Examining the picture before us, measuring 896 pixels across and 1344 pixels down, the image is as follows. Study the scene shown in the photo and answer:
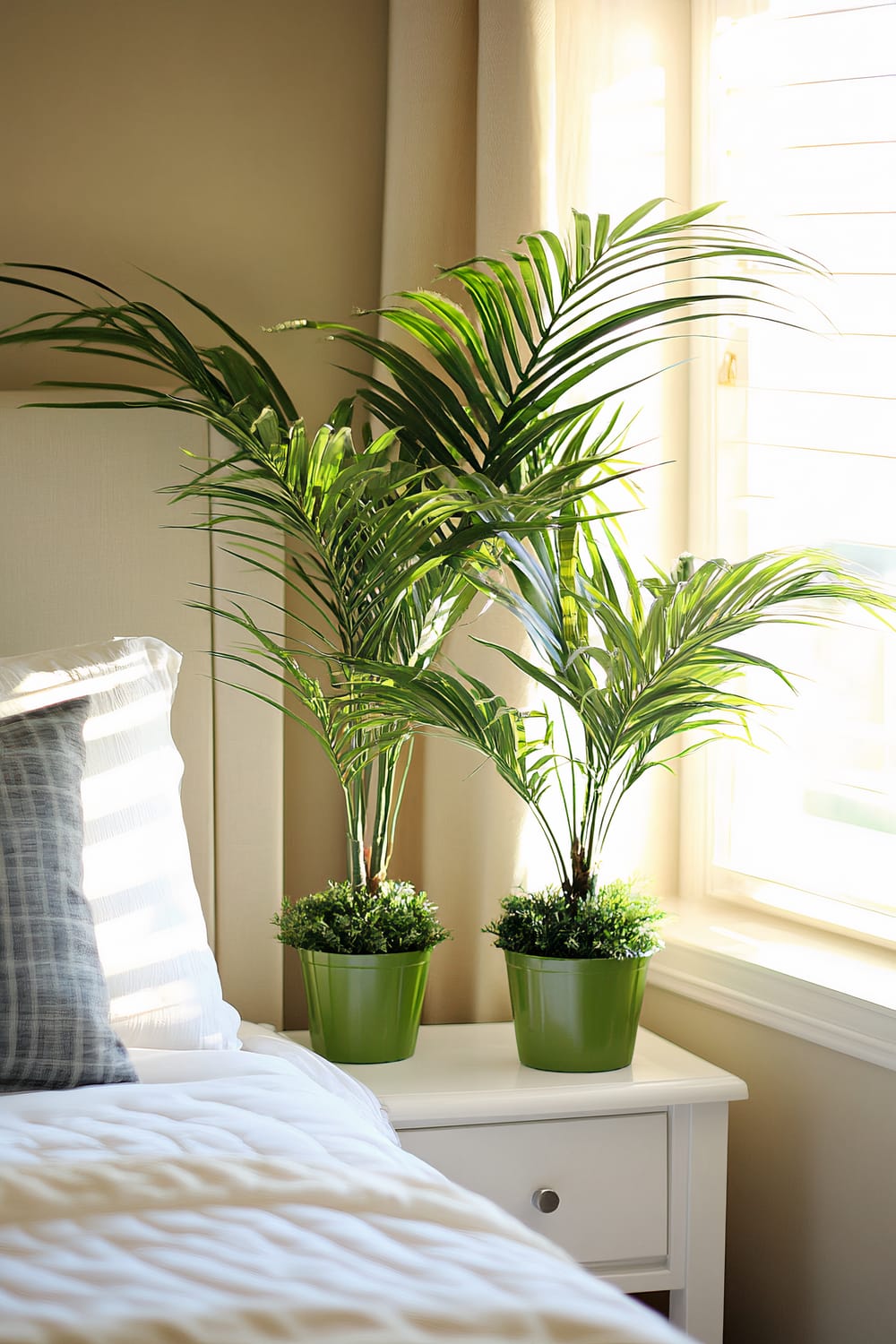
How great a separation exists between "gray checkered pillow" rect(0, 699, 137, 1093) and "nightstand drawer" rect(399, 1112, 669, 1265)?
0.54 meters

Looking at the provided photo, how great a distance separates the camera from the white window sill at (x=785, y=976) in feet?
5.90

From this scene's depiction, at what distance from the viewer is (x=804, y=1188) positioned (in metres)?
1.92

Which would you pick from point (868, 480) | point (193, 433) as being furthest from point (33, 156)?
point (868, 480)

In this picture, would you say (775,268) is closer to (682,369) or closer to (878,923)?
(682,369)

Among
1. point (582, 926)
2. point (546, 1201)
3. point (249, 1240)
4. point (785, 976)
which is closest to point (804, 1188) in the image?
point (785, 976)

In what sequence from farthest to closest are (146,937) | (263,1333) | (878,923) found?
(878,923) → (146,937) → (263,1333)

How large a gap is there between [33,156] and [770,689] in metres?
1.46

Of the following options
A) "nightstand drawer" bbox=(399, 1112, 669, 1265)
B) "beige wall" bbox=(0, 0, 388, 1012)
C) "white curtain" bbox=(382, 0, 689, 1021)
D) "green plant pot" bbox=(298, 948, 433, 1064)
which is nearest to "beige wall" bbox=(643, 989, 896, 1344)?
"nightstand drawer" bbox=(399, 1112, 669, 1265)

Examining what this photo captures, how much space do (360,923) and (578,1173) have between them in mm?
447

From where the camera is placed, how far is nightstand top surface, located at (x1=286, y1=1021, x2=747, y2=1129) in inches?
68.2

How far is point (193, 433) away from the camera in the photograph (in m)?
2.04

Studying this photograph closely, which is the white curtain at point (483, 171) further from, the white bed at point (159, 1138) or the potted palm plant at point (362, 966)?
the white bed at point (159, 1138)

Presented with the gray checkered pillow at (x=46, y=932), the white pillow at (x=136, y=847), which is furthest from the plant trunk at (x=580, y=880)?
the gray checkered pillow at (x=46, y=932)

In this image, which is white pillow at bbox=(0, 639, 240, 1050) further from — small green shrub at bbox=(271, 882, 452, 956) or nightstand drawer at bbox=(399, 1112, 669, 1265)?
nightstand drawer at bbox=(399, 1112, 669, 1265)
